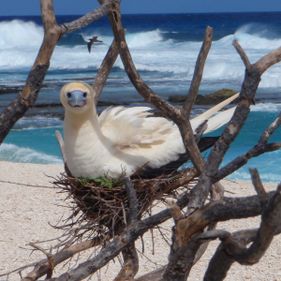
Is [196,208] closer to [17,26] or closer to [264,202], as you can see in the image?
[264,202]

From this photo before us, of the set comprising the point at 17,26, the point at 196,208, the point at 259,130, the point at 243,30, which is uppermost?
the point at 17,26

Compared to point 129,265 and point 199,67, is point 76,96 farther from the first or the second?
point 129,265

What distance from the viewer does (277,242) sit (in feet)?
22.6

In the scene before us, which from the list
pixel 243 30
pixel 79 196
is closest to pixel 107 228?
pixel 79 196

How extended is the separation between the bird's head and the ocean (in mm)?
7899

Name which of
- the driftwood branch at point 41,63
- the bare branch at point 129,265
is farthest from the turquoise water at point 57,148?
the driftwood branch at point 41,63

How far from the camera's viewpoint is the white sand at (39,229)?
625 cm

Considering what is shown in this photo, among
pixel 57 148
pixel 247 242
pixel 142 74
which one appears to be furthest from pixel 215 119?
pixel 142 74

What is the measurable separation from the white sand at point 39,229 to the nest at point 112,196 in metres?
2.36

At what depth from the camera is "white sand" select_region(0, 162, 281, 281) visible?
6.25 metres

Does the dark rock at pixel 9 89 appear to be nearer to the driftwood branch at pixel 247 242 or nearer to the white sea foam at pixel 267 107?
the white sea foam at pixel 267 107

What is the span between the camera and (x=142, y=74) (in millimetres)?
27219

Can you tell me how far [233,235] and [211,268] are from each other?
11cm

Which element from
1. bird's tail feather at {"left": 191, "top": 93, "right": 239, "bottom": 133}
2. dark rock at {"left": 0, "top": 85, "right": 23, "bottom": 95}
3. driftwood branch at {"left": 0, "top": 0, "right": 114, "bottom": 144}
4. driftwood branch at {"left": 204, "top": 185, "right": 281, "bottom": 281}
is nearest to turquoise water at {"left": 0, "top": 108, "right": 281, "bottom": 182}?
dark rock at {"left": 0, "top": 85, "right": 23, "bottom": 95}
